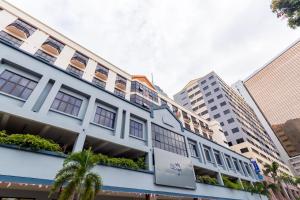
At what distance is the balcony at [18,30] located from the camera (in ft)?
83.9

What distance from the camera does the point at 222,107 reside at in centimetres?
6594

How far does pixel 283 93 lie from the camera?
379 ft

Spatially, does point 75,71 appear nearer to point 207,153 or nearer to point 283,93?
point 207,153

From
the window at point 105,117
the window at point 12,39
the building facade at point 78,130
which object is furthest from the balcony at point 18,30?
the window at point 105,117

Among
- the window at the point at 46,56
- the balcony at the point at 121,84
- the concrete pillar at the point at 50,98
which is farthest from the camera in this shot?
the balcony at the point at 121,84

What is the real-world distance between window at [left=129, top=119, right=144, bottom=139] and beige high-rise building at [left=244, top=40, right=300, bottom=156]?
107242mm

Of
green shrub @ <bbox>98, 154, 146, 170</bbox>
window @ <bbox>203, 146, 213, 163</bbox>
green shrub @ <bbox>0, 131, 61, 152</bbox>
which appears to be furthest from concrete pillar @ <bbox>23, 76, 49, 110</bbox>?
window @ <bbox>203, 146, 213, 163</bbox>

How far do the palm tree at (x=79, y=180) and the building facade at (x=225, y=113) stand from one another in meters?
54.2

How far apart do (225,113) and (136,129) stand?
53.4m

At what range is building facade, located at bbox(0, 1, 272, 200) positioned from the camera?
37.5 ft

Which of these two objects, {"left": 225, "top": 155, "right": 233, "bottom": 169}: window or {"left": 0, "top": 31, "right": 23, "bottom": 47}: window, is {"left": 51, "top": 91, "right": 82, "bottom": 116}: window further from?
{"left": 225, "top": 155, "right": 233, "bottom": 169}: window

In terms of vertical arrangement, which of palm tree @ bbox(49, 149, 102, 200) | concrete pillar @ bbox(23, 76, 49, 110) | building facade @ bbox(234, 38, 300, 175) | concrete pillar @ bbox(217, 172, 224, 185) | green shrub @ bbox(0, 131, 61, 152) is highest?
building facade @ bbox(234, 38, 300, 175)

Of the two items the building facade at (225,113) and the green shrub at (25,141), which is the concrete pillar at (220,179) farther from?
the building facade at (225,113)

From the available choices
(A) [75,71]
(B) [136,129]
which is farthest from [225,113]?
(A) [75,71]
